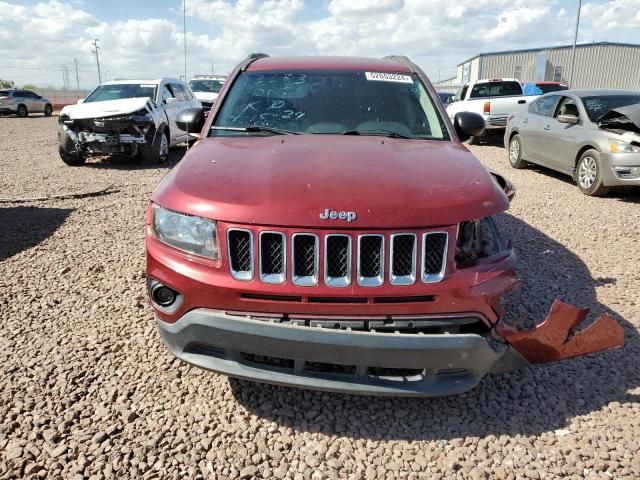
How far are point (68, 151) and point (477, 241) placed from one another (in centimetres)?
948

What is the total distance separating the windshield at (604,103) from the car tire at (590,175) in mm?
701

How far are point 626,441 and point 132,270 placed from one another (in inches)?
149

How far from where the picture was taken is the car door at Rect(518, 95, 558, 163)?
9047 mm

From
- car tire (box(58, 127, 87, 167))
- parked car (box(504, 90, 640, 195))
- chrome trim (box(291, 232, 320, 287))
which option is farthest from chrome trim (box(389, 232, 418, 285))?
car tire (box(58, 127, 87, 167))

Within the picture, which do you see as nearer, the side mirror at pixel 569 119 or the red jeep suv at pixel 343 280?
the red jeep suv at pixel 343 280

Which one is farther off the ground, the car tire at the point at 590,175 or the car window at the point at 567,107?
the car window at the point at 567,107

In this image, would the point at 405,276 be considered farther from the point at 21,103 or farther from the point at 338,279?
the point at 21,103

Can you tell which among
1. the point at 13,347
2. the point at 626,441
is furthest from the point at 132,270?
the point at 626,441

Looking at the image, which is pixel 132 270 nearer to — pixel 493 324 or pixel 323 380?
pixel 323 380

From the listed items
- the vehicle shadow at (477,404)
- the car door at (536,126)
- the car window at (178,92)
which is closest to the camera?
the vehicle shadow at (477,404)

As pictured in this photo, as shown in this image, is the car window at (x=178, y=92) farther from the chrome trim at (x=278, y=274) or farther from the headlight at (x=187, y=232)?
the chrome trim at (x=278, y=274)

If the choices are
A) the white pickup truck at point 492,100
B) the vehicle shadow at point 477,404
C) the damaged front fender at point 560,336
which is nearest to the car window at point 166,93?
the white pickup truck at point 492,100

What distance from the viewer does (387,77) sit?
3.81 m

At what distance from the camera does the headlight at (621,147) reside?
6.93 m
